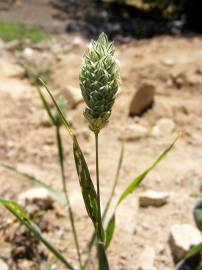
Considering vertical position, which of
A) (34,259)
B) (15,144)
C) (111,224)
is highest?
(111,224)

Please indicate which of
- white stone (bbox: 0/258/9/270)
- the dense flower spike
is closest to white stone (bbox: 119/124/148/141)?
white stone (bbox: 0/258/9/270)

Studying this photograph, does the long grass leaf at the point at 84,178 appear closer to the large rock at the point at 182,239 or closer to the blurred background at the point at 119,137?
the blurred background at the point at 119,137

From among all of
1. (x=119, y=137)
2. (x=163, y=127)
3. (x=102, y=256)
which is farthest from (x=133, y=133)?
(x=102, y=256)

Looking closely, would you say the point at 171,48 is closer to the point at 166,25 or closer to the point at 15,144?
the point at 166,25

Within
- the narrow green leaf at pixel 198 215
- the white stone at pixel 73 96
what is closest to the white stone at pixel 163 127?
the white stone at pixel 73 96

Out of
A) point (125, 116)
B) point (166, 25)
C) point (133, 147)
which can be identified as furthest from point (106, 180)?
point (166, 25)

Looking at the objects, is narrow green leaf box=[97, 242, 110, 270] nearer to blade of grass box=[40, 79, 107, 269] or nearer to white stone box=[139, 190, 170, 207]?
blade of grass box=[40, 79, 107, 269]
